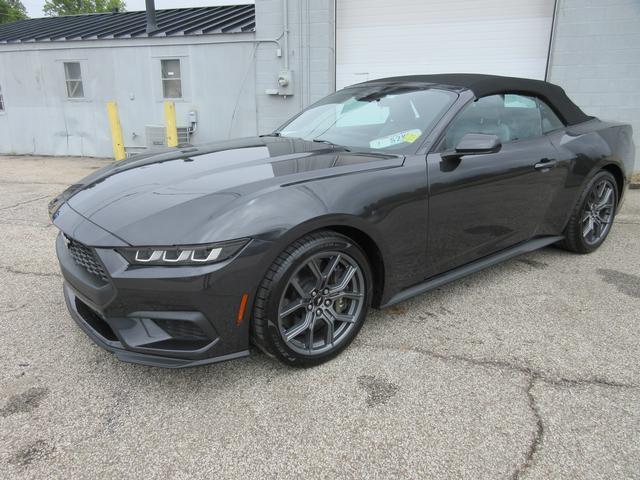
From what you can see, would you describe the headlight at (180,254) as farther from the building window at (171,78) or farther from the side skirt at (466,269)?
the building window at (171,78)

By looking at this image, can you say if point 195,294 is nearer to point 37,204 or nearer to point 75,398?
point 75,398

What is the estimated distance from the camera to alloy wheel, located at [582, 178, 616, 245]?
12.8ft

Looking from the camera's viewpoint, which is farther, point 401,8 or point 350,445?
point 401,8

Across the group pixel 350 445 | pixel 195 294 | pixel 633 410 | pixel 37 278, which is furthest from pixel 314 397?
pixel 37 278

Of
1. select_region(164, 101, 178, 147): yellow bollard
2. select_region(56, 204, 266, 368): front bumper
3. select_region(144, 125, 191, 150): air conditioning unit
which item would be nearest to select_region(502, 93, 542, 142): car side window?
select_region(56, 204, 266, 368): front bumper

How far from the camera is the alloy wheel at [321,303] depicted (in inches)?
87.9

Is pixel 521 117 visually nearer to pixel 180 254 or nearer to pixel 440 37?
pixel 180 254

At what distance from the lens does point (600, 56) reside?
294 inches

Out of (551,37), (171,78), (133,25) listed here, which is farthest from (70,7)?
(551,37)

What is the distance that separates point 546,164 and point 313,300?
216cm

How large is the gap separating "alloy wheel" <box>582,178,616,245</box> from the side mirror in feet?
5.64

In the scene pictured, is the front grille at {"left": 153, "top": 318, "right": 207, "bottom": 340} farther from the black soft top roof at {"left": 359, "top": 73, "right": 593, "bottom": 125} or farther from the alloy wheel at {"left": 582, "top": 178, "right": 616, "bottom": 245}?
the alloy wheel at {"left": 582, "top": 178, "right": 616, "bottom": 245}

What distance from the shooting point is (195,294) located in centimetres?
191

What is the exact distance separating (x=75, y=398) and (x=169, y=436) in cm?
57
